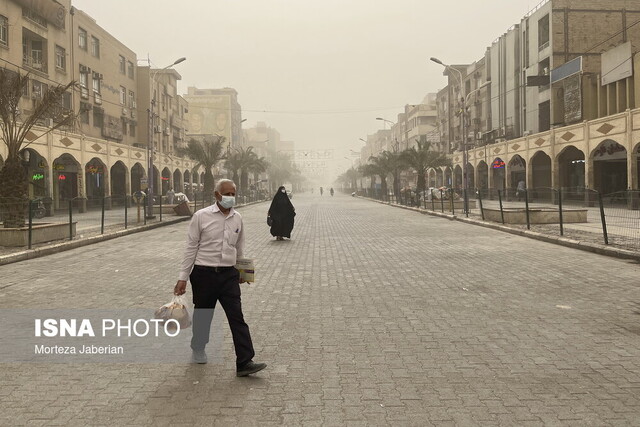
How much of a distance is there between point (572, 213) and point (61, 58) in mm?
35350

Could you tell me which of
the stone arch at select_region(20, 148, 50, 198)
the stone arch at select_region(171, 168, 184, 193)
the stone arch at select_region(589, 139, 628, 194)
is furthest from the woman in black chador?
the stone arch at select_region(171, 168, 184, 193)

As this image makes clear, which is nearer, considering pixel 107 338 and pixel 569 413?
pixel 569 413

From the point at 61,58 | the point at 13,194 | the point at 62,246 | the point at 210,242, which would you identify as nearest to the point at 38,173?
the point at 61,58

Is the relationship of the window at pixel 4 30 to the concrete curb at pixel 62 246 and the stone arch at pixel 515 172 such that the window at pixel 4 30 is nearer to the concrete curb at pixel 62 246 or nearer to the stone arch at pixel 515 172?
the concrete curb at pixel 62 246

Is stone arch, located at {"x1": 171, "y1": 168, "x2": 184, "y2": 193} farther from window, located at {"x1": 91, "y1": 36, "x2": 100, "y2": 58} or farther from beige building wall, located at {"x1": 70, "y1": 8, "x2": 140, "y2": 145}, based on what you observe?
window, located at {"x1": 91, "y1": 36, "x2": 100, "y2": 58}

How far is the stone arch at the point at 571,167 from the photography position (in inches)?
1678

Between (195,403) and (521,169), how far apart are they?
177ft

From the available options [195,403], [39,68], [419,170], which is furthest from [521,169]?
[195,403]

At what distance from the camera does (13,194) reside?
51.2ft

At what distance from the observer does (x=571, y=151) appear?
43062 millimetres

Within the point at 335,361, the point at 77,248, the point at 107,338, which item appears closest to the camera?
the point at 335,361

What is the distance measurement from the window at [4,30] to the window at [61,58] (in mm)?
6315

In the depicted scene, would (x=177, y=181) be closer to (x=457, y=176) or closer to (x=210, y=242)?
(x=457, y=176)

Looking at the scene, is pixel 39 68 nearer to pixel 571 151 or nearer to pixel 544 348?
pixel 571 151
